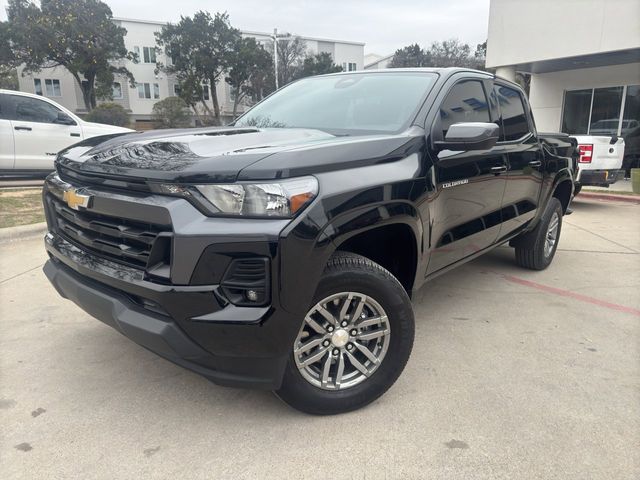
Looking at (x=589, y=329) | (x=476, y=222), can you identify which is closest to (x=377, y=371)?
(x=476, y=222)

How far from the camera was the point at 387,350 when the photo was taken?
258 cm

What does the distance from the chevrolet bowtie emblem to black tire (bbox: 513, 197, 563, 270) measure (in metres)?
4.03

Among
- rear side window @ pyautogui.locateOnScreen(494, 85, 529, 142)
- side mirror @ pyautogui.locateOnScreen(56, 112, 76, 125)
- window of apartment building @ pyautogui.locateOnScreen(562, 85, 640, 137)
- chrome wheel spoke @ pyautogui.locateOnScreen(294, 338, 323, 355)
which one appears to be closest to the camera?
chrome wheel spoke @ pyautogui.locateOnScreen(294, 338, 323, 355)

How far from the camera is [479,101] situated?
3725mm

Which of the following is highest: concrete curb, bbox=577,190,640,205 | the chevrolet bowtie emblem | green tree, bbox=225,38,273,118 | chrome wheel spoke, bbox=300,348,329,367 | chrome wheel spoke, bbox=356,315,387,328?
green tree, bbox=225,38,273,118

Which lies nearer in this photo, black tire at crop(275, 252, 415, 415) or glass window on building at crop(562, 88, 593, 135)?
black tire at crop(275, 252, 415, 415)

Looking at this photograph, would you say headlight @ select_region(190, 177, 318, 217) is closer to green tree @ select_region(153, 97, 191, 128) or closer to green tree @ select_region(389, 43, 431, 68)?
green tree @ select_region(153, 97, 191, 128)

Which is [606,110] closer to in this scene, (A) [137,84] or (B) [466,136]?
(B) [466,136]

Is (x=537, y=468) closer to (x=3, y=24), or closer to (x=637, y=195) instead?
(x=637, y=195)

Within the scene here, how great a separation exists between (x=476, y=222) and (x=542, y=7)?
13440 mm

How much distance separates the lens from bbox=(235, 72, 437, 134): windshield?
10.2ft

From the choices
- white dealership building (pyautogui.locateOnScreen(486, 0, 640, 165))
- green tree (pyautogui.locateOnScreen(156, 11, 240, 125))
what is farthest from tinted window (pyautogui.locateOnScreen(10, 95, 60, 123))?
green tree (pyautogui.locateOnScreen(156, 11, 240, 125))

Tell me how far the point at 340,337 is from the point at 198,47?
160ft

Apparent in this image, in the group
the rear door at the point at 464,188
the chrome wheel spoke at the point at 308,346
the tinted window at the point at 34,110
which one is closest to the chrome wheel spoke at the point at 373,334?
the chrome wheel spoke at the point at 308,346
